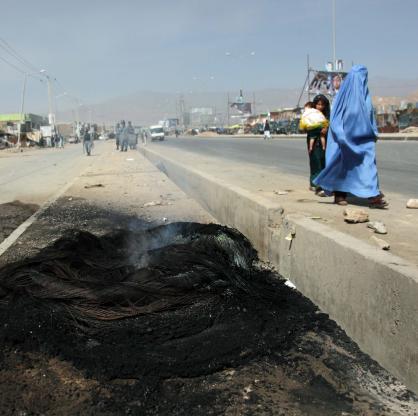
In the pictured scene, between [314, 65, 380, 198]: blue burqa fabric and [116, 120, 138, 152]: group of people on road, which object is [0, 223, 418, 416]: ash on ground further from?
[116, 120, 138, 152]: group of people on road

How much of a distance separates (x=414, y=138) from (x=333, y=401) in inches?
1044

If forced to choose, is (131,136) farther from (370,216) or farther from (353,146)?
(370,216)

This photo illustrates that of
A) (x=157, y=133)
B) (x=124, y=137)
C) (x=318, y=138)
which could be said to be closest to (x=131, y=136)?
(x=124, y=137)

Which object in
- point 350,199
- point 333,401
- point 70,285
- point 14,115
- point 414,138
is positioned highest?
point 14,115

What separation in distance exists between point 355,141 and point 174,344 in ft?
11.9

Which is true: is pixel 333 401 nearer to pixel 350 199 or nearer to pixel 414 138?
pixel 350 199

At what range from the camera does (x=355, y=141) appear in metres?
5.75

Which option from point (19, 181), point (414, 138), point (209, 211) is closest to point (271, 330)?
point (209, 211)

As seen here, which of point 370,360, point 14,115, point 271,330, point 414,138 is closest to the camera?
point 370,360

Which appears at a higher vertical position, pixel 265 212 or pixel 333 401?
pixel 265 212

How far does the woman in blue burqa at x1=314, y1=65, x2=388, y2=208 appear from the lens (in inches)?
223

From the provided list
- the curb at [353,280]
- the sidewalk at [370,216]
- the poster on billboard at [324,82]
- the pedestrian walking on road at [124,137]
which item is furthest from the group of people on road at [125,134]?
the curb at [353,280]

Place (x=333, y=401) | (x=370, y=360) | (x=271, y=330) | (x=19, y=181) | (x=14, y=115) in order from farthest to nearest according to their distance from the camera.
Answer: (x=14, y=115), (x=19, y=181), (x=271, y=330), (x=370, y=360), (x=333, y=401)

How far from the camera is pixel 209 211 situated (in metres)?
7.59
